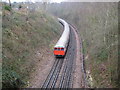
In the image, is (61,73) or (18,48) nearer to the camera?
(61,73)

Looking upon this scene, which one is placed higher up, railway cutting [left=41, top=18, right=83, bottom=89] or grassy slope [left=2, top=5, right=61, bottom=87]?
grassy slope [left=2, top=5, right=61, bottom=87]

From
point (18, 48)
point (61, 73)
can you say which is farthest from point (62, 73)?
point (18, 48)

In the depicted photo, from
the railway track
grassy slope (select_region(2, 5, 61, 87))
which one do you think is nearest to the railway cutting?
the railway track

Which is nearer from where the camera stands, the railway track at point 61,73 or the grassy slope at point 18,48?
the grassy slope at point 18,48

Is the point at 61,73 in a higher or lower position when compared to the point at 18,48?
lower

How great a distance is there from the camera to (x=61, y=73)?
19109 mm

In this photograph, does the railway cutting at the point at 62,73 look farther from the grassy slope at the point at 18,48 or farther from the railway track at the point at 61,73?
the grassy slope at the point at 18,48

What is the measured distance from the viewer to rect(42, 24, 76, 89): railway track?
16391mm

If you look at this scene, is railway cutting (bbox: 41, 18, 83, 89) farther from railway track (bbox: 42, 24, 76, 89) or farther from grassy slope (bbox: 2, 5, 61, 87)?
grassy slope (bbox: 2, 5, 61, 87)

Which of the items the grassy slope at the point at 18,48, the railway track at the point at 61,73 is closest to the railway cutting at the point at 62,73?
the railway track at the point at 61,73

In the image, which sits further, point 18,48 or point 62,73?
point 18,48

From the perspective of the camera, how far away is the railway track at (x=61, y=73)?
1639 centimetres

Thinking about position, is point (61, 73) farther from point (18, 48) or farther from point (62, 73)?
point (18, 48)

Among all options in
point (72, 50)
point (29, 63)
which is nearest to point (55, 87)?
point (29, 63)
